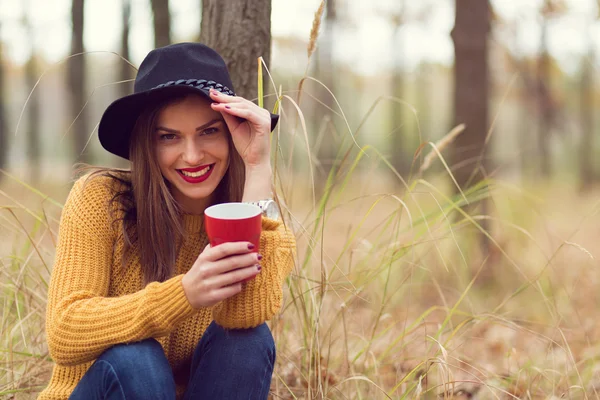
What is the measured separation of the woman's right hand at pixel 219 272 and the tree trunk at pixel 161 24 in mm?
3751

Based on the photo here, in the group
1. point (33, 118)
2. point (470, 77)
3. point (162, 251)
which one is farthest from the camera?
point (33, 118)

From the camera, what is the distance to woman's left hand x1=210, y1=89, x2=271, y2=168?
1580mm

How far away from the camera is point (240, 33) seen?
2.18 meters

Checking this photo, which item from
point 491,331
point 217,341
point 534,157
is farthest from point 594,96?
point 217,341

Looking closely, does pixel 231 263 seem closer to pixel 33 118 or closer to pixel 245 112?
pixel 245 112

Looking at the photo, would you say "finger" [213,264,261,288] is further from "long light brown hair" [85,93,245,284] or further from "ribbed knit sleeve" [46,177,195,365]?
"long light brown hair" [85,93,245,284]

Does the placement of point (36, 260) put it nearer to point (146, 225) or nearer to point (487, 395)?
point (146, 225)

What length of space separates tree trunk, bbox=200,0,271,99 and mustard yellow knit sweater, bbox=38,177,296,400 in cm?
69

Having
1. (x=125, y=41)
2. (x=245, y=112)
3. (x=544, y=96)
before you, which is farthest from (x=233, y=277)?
(x=544, y=96)

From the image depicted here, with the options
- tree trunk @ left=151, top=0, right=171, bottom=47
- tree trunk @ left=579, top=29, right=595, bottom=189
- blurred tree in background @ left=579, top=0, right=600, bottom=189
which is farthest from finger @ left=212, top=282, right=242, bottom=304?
tree trunk @ left=579, top=29, right=595, bottom=189

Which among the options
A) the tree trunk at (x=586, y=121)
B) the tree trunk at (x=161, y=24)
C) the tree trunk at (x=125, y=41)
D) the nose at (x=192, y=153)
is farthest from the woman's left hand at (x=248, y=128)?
the tree trunk at (x=586, y=121)

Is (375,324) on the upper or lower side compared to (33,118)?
upper

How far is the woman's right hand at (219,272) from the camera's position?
4.35 feet

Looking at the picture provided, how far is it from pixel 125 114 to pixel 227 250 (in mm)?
556
